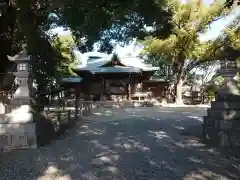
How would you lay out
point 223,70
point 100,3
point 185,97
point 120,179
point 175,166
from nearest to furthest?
point 120,179 < point 175,166 < point 223,70 < point 100,3 < point 185,97

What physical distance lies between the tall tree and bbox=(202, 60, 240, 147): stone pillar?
1524 cm

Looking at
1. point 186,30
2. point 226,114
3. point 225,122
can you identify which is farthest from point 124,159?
point 186,30

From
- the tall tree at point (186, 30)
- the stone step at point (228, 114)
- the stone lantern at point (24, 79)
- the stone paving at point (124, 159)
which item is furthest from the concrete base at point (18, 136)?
the tall tree at point (186, 30)

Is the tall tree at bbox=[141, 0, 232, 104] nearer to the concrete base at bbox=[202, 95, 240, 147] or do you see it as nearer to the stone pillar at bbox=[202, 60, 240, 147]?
the stone pillar at bbox=[202, 60, 240, 147]

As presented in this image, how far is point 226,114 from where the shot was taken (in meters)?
7.59

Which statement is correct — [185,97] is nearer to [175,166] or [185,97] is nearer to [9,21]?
[9,21]

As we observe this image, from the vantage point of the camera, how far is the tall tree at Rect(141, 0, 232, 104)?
78.6ft

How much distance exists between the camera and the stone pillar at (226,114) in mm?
7441

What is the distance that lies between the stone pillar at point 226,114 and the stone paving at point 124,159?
0.46 meters

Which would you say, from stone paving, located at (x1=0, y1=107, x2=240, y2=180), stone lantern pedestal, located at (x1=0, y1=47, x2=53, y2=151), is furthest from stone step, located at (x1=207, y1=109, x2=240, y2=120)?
stone lantern pedestal, located at (x1=0, y1=47, x2=53, y2=151)

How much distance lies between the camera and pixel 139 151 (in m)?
6.91

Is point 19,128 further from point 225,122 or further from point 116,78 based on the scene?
point 116,78

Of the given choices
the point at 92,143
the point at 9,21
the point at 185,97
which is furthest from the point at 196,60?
the point at 92,143

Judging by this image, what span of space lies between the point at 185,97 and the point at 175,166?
24.9 meters
